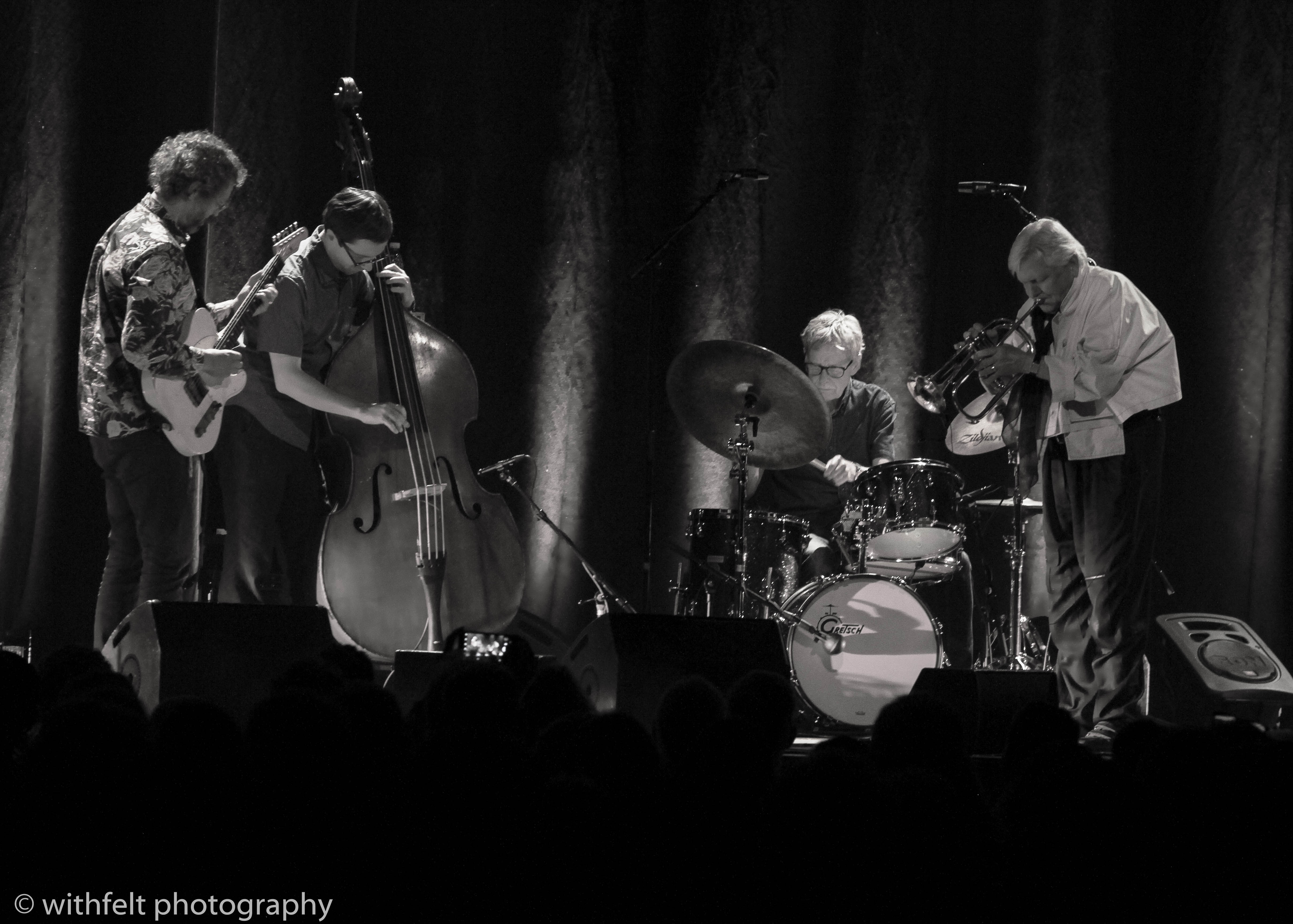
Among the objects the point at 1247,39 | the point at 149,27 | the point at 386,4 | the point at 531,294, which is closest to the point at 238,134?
the point at 149,27

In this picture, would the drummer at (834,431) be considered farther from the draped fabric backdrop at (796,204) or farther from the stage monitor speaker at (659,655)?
the stage monitor speaker at (659,655)

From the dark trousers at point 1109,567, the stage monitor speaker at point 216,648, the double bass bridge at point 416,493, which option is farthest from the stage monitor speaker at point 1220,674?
the stage monitor speaker at point 216,648

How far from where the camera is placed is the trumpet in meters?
4.69

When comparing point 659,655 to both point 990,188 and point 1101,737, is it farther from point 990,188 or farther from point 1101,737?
point 990,188

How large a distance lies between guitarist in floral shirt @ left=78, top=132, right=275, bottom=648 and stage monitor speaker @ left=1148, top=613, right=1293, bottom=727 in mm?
3472

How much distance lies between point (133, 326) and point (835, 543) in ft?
9.45

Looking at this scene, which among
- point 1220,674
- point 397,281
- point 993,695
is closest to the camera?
point 993,695

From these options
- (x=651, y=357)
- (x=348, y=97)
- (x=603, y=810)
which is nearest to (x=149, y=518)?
(x=348, y=97)

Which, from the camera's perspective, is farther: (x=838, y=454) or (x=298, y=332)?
(x=838, y=454)

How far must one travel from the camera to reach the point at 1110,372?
4301 mm

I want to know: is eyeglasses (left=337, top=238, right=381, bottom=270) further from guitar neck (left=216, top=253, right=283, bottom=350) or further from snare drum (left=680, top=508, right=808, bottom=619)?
snare drum (left=680, top=508, right=808, bottom=619)

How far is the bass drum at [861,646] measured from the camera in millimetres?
5055

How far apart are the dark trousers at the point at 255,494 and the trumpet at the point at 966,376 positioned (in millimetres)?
2324

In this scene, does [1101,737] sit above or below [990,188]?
below
